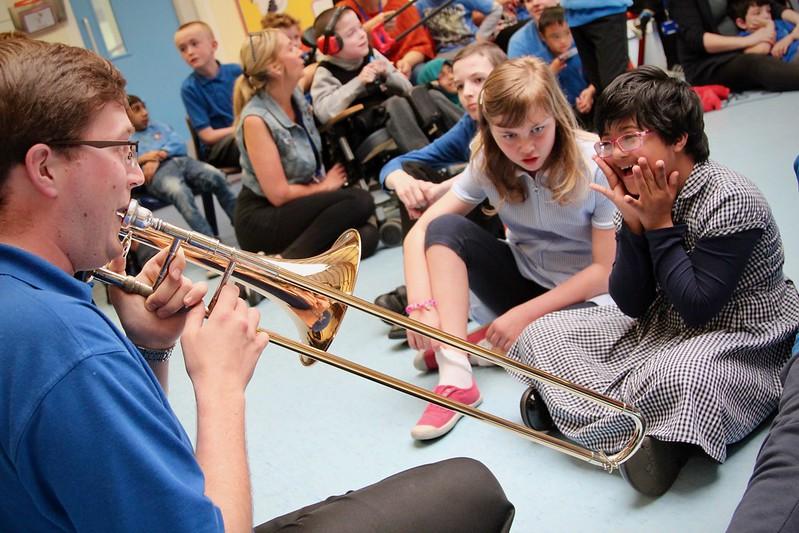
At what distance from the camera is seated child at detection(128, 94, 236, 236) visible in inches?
185

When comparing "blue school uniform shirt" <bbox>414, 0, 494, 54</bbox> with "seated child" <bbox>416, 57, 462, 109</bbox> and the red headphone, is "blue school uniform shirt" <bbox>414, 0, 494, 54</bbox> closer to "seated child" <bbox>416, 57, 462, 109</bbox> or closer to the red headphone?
"seated child" <bbox>416, 57, 462, 109</bbox>

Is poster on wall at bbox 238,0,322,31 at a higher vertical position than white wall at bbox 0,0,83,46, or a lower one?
lower

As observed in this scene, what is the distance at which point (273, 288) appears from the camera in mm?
1333

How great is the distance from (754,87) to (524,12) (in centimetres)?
155

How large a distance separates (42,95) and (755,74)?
4.74 m

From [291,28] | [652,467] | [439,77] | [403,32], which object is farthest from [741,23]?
[652,467]

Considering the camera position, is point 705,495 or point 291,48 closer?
point 705,495

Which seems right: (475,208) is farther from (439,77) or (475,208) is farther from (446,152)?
Result: (439,77)

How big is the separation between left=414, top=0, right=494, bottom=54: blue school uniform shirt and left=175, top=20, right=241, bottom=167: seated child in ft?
4.31

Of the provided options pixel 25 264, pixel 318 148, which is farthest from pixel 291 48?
pixel 25 264

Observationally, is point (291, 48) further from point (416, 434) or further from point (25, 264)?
point (25, 264)

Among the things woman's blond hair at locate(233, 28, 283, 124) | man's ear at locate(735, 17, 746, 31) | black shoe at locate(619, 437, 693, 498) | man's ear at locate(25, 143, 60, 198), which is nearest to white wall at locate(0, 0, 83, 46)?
woman's blond hair at locate(233, 28, 283, 124)

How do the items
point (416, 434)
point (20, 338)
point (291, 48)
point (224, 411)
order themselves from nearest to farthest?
1. point (20, 338)
2. point (224, 411)
3. point (416, 434)
4. point (291, 48)

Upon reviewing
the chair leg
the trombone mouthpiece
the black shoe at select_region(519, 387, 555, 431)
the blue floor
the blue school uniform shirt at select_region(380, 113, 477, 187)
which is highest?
the trombone mouthpiece
